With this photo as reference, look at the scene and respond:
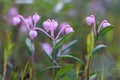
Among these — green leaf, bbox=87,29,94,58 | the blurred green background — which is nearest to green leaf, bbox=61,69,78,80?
green leaf, bbox=87,29,94,58

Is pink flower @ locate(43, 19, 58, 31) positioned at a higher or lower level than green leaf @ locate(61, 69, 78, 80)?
higher

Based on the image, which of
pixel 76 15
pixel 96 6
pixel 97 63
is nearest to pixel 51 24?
pixel 97 63

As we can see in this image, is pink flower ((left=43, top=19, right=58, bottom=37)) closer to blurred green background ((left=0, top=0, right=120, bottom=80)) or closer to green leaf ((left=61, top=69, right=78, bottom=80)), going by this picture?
green leaf ((left=61, top=69, right=78, bottom=80))

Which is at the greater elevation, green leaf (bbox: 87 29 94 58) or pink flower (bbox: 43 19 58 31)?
pink flower (bbox: 43 19 58 31)

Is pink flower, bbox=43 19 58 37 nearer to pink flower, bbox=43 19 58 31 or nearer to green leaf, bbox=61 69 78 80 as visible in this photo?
pink flower, bbox=43 19 58 31

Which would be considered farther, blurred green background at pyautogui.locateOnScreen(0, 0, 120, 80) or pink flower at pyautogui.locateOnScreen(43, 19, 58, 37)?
blurred green background at pyautogui.locateOnScreen(0, 0, 120, 80)

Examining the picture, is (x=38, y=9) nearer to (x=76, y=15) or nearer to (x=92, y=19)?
(x=76, y=15)

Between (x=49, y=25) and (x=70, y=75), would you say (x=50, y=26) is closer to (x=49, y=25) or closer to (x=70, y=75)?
(x=49, y=25)

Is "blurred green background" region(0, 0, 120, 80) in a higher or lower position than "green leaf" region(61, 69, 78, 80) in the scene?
higher

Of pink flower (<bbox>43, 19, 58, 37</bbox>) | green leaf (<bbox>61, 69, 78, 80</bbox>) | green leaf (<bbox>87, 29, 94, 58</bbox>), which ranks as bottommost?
green leaf (<bbox>61, 69, 78, 80</bbox>)

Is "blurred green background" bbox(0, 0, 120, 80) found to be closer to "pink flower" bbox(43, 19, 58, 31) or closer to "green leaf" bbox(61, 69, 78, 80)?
"green leaf" bbox(61, 69, 78, 80)

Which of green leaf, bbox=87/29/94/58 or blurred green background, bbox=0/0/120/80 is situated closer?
green leaf, bbox=87/29/94/58

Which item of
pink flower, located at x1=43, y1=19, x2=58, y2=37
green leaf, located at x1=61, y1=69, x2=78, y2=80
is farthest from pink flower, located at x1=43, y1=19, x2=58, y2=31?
green leaf, located at x1=61, y1=69, x2=78, y2=80

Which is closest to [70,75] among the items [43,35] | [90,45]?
[90,45]
